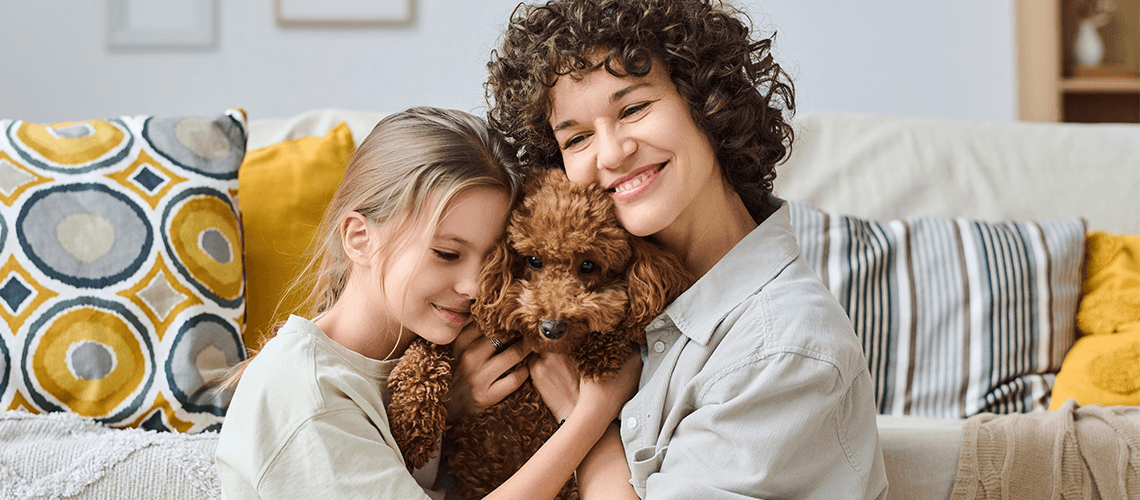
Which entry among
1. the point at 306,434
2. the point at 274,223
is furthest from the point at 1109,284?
the point at 274,223

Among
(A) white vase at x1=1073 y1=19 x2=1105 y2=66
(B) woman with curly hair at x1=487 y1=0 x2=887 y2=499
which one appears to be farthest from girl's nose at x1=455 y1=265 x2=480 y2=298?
(A) white vase at x1=1073 y1=19 x2=1105 y2=66

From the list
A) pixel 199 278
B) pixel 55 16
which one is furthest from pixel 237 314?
pixel 55 16

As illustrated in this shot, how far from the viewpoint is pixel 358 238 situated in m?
1.28

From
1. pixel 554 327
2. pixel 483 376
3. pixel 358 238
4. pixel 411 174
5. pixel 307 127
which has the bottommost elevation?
pixel 483 376

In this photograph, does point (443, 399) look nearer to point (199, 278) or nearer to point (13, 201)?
point (199, 278)

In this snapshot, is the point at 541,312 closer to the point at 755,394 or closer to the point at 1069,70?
the point at 755,394

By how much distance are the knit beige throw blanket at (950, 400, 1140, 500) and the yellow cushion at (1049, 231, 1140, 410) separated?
341mm

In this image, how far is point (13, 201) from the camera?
1598mm

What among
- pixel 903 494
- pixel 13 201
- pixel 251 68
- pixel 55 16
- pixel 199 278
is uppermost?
pixel 55 16

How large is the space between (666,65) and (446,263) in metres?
0.46

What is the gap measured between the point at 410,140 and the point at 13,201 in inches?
37.1

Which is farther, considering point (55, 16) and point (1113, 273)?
point (55, 16)

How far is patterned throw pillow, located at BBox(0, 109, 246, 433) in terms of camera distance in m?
1.56

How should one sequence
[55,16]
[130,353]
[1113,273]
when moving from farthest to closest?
[55,16]
[1113,273]
[130,353]
